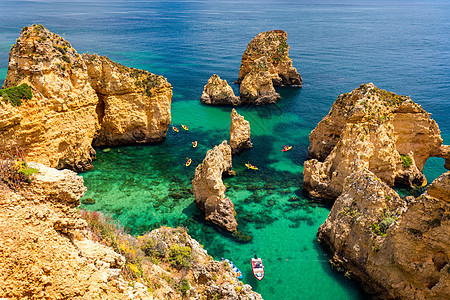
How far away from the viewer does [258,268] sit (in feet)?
72.5

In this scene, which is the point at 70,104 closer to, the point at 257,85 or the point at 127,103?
the point at 127,103

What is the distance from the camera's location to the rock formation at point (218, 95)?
58094 millimetres

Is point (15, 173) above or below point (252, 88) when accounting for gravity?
above

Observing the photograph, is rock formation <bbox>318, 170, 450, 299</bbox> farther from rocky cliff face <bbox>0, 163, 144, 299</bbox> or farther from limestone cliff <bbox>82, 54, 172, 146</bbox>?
limestone cliff <bbox>82, 54, 172, 146</bbox>

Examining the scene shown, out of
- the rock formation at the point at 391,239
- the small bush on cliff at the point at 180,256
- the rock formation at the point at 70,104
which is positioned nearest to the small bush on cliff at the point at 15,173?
the small bush on cliff at the point at 180,256

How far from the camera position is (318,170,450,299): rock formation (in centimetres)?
1686

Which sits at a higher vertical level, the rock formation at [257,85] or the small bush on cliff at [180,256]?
the rock formation at [257,85]

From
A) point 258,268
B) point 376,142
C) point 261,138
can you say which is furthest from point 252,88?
point 258,268

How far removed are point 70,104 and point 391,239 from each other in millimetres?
30303

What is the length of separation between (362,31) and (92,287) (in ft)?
479

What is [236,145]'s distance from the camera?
125 feet

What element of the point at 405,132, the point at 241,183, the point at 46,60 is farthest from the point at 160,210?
the point at 405,132

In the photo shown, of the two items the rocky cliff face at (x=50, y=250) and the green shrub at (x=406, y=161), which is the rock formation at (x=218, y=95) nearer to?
the green shrub at (x=406, y=161)

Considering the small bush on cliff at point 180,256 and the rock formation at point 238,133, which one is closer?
the small bush on cliff at point 180,256
